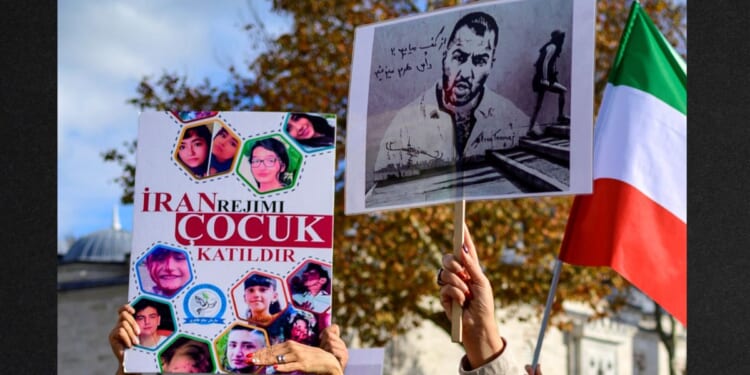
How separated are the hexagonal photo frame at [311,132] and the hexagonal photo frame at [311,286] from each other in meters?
0.39

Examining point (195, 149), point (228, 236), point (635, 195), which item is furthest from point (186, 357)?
point (635, 195)

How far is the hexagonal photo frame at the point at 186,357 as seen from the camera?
3654 millimetres

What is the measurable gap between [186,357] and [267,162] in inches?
27.7

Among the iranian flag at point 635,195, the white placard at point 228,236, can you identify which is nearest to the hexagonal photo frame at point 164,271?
the white placard at point 228,236

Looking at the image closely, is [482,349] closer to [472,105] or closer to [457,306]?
[457,306]

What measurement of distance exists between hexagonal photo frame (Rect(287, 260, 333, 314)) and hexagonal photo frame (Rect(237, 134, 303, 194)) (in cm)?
30

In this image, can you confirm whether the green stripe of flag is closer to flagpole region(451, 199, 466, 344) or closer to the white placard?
the white placard

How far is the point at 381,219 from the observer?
604 inches

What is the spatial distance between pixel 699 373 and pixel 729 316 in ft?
0.94

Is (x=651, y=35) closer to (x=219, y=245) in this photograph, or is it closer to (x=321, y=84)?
(x=219, y=245)

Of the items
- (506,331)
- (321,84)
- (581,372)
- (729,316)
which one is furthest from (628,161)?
(581,372)

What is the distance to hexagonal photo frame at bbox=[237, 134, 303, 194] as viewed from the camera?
3.77m

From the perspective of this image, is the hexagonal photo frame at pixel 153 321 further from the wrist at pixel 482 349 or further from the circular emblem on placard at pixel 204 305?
the wrist at pixel 482 349

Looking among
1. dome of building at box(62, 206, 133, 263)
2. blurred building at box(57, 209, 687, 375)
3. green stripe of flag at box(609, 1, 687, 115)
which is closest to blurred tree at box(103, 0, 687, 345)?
blurred building at box(57, 209, 687, 375)
